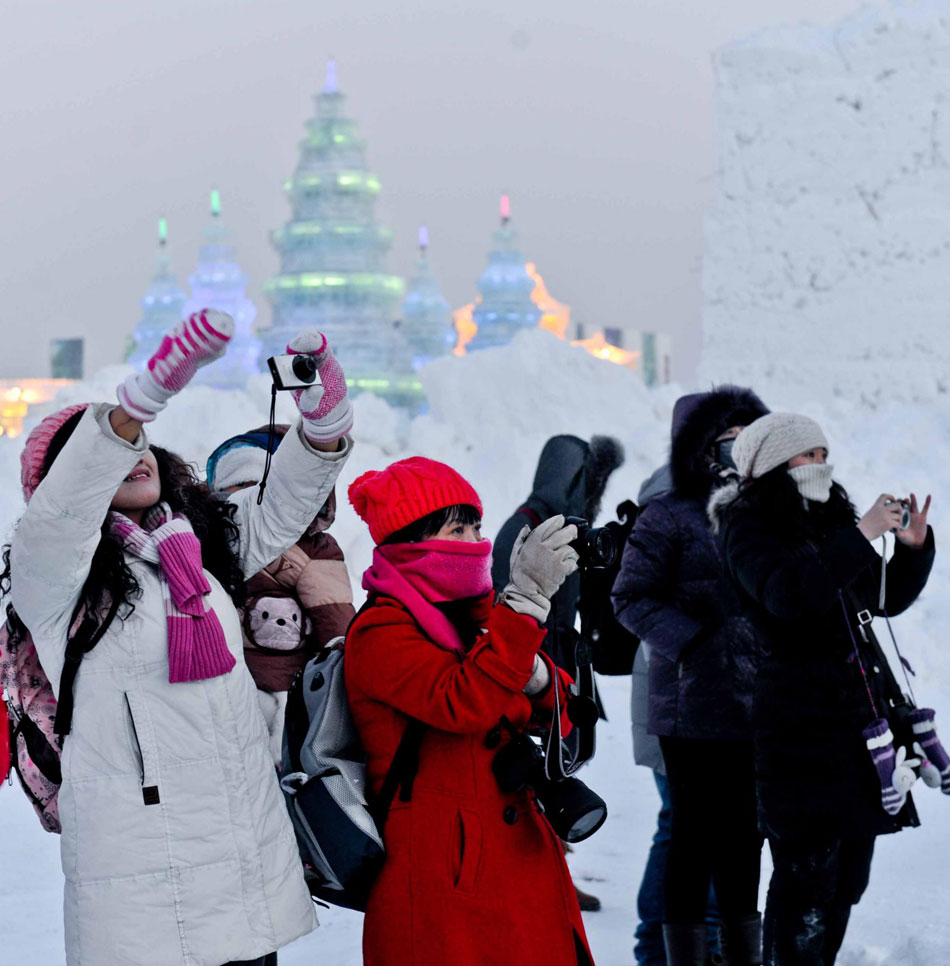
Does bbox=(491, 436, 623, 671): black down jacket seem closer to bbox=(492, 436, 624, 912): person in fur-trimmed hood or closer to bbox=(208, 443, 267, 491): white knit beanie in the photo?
bbox=(492, 436, 624, 912): person in fur-trimmed hood

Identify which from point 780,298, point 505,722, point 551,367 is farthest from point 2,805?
point 551,367

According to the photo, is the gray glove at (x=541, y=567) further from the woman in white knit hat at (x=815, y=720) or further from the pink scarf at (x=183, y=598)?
the woman in white knit hat at (x=815, y=720)

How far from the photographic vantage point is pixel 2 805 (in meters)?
5.85

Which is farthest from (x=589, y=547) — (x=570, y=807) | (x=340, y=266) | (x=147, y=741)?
(x=340, y=266)

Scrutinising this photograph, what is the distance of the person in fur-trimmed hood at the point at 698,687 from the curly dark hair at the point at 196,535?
1.28m

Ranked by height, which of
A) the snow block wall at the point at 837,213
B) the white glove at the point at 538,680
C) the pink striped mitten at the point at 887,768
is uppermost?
the snow block wall at the point at 837,213

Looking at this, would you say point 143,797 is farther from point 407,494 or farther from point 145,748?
point 407,494

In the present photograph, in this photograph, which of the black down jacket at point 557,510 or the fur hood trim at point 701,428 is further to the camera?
the black down jacket at point 557,510

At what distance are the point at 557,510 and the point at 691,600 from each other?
2.84 feet

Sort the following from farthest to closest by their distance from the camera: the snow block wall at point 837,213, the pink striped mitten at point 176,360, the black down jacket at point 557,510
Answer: the snow block wall at point 837,213 < the black down jacket at point 557,510 < the pink striped mitten at point 176,360

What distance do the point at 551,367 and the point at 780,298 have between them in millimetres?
3386

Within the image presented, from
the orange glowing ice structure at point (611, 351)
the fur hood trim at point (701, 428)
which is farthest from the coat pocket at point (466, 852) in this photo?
the orange glowing ice structure at point (611, 351)

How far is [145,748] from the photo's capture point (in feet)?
A: 7.29

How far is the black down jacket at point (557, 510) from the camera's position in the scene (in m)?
4.23
